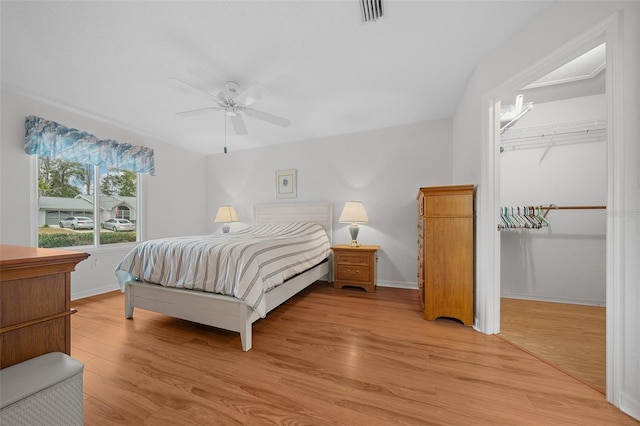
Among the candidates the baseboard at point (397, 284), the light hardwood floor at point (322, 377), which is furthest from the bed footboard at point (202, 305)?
the baseboard at point (397, 284)

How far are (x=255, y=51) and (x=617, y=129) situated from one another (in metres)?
2.36

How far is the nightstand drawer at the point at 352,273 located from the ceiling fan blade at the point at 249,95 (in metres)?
Answer: 2.36

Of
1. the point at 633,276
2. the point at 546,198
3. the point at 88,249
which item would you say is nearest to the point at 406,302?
the point at 633,276

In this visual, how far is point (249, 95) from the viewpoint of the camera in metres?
2.23

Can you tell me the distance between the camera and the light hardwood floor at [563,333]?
1.55 metres

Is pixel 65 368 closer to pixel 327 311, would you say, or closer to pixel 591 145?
pixel 327 311

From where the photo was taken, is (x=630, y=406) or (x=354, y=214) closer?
(x=630, y=406)

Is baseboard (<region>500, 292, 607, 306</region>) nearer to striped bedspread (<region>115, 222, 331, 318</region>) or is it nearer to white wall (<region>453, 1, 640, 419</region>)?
white wall (<region>453, 1, 640, 419</region>)

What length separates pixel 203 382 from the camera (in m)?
1.43

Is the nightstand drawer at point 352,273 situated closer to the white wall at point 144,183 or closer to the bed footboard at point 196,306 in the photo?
the bed footboard at point 196,306

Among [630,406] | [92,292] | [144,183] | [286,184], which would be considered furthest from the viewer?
[286,184]

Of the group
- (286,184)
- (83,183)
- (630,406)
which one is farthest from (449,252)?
(83,183)

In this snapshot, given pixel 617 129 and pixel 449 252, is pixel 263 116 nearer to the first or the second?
pixel 449 252

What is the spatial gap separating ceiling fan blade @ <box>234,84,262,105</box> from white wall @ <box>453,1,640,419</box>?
2008 millimetres
